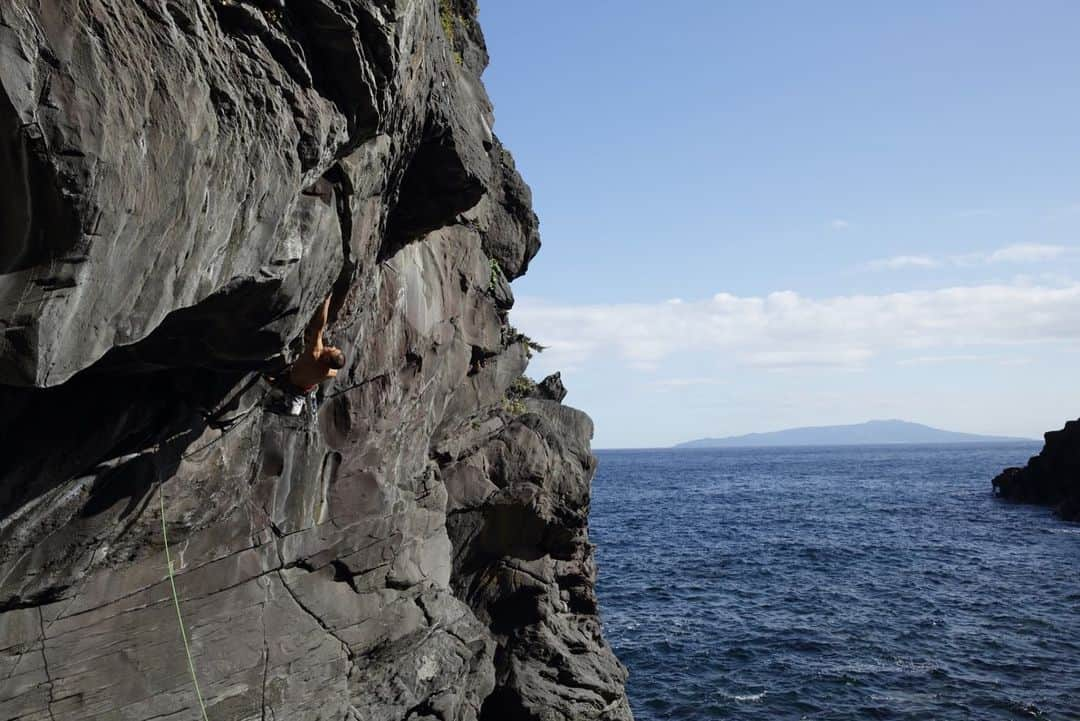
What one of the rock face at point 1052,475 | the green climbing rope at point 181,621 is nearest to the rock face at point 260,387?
the green climbing rope at point 181,621

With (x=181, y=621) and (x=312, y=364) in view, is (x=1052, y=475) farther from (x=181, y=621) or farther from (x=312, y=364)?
(x=181, y=621)

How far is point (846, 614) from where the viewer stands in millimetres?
34125

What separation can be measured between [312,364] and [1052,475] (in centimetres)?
8033

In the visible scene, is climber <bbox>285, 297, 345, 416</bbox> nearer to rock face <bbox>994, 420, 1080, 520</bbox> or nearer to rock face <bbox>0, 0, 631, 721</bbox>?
rock face <bbox>0, 0, 631, 721</bbox>

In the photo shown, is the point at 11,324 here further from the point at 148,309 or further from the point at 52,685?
the point at 52,685

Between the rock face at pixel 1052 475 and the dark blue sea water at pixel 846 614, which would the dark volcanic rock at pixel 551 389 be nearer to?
the dark blue sea water at pixel 846 614

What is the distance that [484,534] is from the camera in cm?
2098

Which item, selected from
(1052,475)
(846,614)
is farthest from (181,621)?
(1052,475)

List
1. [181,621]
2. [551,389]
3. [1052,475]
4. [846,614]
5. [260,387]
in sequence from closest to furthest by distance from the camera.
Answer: [181,621] → [260,387] → [551,389] → [846,614] → [1052,475]

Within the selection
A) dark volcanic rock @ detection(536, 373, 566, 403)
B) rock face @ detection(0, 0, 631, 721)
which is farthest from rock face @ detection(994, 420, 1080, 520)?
rock face @ detection(0, 0, 631, 721)

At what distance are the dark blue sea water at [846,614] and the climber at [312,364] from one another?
55.0 ft

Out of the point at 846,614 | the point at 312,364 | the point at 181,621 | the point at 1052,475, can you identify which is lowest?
the point at 846,614

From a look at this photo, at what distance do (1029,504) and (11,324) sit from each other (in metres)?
85.3

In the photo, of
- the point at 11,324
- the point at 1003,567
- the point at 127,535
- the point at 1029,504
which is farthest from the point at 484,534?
the point at 1029,504
